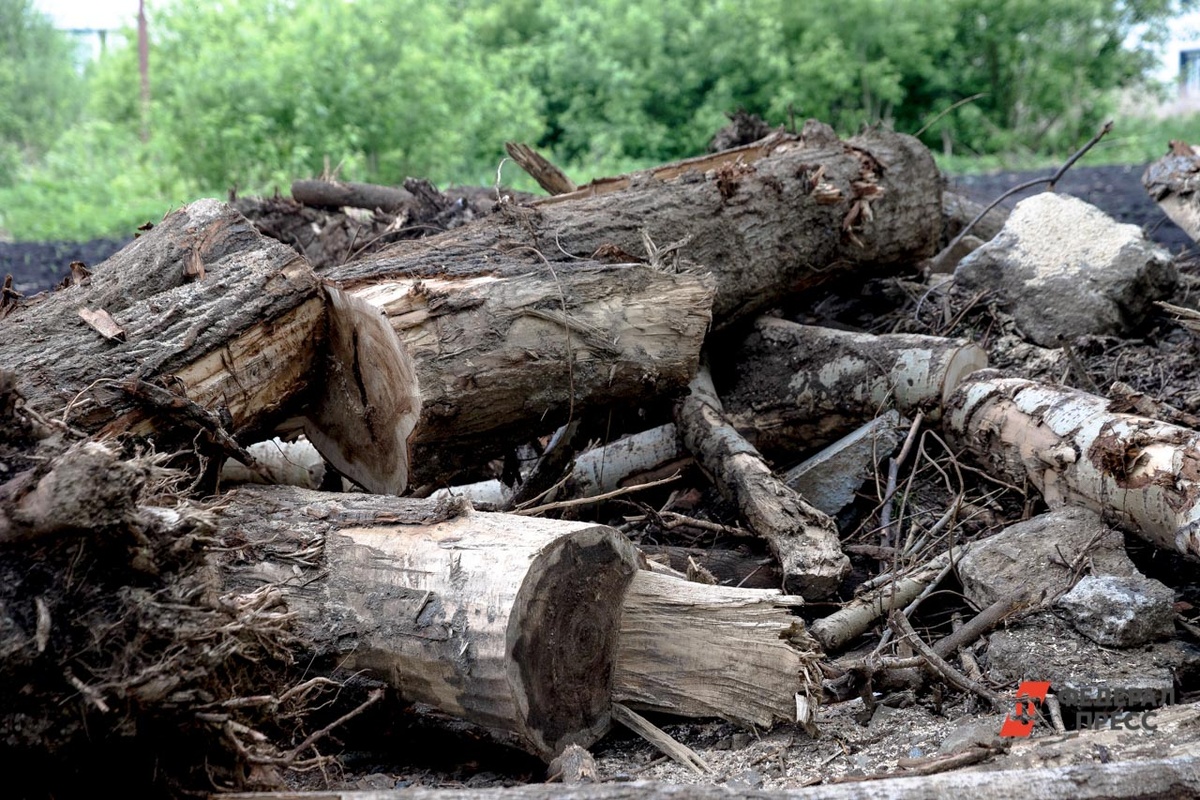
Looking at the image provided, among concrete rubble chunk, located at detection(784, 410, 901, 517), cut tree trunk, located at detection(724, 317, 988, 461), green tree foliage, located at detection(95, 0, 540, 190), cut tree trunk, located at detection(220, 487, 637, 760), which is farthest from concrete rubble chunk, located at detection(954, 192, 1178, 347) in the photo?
green tree foliage, located at detection(95, 0, 540, 190)

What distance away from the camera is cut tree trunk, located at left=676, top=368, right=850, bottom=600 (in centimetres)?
329

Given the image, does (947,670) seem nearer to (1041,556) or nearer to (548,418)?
(1041,556)

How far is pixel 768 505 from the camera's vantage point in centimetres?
348

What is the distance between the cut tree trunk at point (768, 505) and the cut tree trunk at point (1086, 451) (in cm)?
73

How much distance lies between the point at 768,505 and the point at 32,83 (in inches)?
966

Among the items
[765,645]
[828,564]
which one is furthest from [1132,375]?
[765,645]

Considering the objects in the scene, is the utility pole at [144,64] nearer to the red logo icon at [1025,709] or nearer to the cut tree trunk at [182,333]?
the cut tree trunk at [182,333]

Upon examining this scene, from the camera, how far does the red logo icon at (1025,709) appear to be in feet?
8.28

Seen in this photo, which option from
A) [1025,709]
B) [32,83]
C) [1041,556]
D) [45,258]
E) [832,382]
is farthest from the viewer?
[32,83]

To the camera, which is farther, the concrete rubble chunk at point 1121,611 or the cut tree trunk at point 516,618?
the concrete rubble chunk at point 1121,611

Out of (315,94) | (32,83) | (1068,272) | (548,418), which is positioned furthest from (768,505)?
(32,83)

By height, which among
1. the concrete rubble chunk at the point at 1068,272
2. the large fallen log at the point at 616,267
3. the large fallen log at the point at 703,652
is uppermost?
the large fallen log at the point at 616,267

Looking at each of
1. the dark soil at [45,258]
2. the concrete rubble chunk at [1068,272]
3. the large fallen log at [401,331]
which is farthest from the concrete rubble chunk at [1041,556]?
the dark soil at [45,258]

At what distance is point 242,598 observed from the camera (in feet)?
7.47
